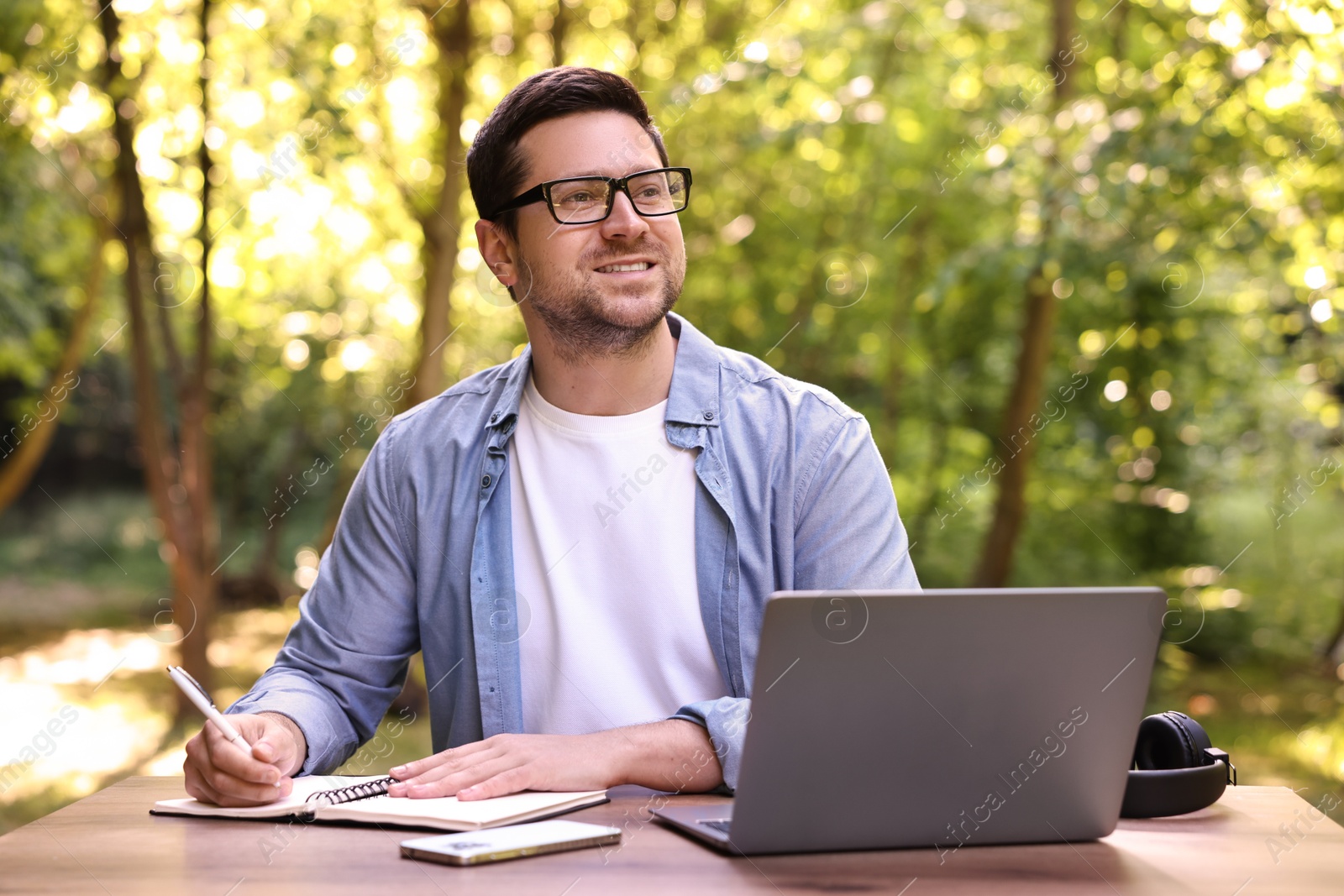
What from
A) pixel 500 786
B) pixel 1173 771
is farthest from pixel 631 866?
pixel 1173 771

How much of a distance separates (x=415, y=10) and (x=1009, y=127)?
2848 millimetres

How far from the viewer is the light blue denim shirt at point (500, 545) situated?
1.88 m

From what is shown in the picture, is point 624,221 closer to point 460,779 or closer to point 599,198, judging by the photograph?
point 599,198

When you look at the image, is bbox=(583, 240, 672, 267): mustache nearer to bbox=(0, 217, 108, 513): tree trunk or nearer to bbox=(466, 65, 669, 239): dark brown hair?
bbox=(466, 65, 669, 239): dark brown hair

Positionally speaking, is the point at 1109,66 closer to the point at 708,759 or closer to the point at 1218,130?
the point at 1218,130

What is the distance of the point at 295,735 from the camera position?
5.48ft

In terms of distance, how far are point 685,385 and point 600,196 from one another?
1.10ft

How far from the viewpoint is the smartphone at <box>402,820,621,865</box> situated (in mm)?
1186

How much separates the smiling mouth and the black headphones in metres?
1.02

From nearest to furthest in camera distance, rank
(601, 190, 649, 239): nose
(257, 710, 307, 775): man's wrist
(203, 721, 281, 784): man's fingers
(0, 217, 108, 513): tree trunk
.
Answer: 1. (203, 721, 281, 784): man's fingers
2. (257, 710, 307, 775): man's wrist
3. (601, 190, 649, 239): nose
4. (0, 217, 108, 513): tree trunk

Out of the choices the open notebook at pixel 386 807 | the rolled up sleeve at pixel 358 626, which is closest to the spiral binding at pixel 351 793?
the open notebook at pixel 386 807

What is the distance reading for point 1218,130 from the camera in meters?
4.42

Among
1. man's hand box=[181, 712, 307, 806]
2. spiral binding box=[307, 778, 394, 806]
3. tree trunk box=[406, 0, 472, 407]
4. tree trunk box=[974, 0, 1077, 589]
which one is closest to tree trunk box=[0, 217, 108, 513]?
tree trunk box=[406, 0, 472, 407]

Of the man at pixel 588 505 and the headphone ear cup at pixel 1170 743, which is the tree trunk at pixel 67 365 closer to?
the man at pixel 588 505
